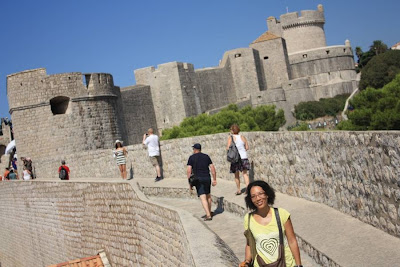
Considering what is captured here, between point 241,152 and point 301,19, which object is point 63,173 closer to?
point 241,152

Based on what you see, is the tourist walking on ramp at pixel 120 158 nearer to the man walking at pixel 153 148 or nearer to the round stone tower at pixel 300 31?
the man walking at pixel 153 148

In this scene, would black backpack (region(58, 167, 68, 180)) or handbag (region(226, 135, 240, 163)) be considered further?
black backpack (region(58, 167, 68, 180))

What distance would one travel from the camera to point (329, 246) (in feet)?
18.8

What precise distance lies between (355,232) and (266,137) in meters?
3.51

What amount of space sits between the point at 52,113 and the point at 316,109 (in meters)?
25.3

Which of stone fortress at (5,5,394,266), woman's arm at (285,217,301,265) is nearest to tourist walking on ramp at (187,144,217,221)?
stone fortress at (5,5,394,266)

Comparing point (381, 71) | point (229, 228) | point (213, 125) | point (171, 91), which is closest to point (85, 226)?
point (229, 228)

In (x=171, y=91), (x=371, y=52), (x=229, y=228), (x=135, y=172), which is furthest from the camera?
(x=371, y=52)

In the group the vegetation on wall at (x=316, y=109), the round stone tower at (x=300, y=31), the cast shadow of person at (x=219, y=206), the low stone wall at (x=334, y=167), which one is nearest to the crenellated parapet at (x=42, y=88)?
the low stone wall at (x=334, y=167)

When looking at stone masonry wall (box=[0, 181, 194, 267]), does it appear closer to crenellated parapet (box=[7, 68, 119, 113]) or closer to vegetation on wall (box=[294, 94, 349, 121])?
crenellated parapet (box=[7, 68, 119, 113])

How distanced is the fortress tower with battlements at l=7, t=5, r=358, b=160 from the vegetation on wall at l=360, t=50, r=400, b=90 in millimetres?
3839

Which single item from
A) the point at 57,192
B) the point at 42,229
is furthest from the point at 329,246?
the point at 42,229

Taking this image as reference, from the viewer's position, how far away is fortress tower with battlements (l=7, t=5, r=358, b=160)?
20031mm

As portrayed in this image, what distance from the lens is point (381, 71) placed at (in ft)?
137
